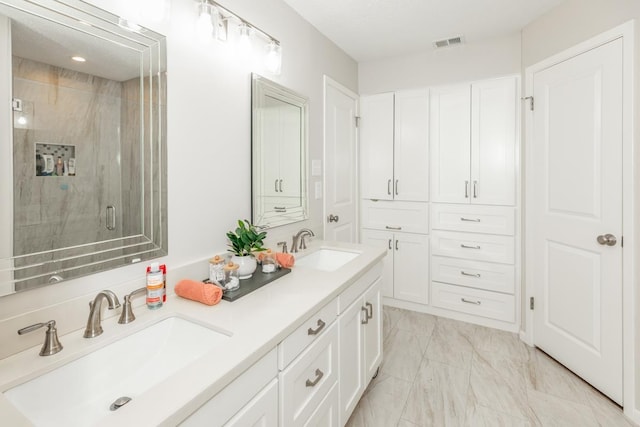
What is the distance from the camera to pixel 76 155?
3.38 feet

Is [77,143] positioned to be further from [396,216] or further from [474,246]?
[474,246]

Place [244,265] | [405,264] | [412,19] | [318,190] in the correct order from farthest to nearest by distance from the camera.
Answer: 1. [405,264]
2. [318,190]
3. [412,19]
4. [244,265]

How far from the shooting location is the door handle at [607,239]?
1854 millimetres

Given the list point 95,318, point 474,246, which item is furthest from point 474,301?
point 95,318

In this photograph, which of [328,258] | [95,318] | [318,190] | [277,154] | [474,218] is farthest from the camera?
[474,218]

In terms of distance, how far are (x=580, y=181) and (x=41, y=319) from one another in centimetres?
272

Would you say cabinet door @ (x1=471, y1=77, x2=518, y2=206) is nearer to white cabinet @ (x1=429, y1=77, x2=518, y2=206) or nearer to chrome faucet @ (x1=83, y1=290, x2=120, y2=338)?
white cabinet @ (x1=429, y1=77, x2=518, y2=206)

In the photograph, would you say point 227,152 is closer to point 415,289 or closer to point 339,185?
point 339,185

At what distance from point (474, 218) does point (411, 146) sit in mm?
856

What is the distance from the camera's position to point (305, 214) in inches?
91.4

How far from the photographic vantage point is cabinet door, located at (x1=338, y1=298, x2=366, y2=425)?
153 cm

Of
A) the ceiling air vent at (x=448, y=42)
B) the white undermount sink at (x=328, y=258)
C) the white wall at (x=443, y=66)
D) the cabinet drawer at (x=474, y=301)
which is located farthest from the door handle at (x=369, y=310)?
the ceiling air vent at (x=448, y=42)

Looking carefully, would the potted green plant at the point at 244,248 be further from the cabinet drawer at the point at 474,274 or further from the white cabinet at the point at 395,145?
the cabinet drawer at the point at 474,274

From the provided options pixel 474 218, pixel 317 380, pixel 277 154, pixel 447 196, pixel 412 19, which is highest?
pixel 412 19
